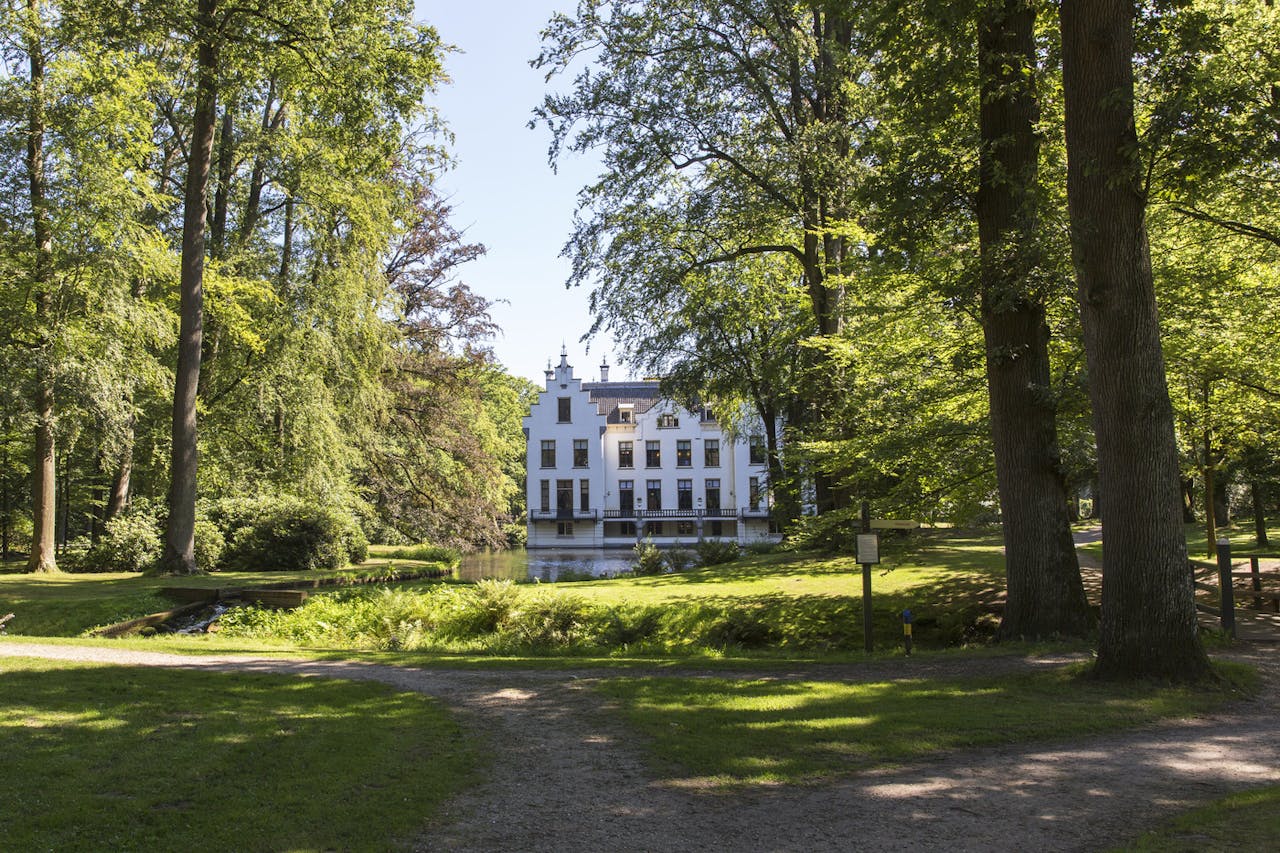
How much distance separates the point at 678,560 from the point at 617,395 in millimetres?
39523

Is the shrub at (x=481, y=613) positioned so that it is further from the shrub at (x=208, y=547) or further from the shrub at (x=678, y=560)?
the shrub at (x=208, y=547)

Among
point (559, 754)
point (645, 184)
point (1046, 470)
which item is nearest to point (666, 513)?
point (645, 184)

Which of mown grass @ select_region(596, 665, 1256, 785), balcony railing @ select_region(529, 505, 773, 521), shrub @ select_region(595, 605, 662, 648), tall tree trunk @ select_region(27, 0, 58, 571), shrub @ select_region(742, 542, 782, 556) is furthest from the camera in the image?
balcony railing @ select_region(529, 505, 773, 521)

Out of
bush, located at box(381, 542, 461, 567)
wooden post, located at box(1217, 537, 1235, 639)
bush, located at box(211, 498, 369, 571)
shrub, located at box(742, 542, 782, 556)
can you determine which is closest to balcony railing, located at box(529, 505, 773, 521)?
bush, located at box(381, 542, 461, 567)

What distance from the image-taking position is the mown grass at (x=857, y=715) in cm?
671

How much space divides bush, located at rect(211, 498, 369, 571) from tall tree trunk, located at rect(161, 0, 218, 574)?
186 inches

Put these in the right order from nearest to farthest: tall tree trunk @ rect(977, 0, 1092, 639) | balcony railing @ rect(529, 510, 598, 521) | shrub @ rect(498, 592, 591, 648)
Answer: tall tree trunk @ rect(977, 0, 1092, 639) → shrub @ rect(498, 592, 591, 648) → balcony railing @ rect(529, 510, 598, 521)

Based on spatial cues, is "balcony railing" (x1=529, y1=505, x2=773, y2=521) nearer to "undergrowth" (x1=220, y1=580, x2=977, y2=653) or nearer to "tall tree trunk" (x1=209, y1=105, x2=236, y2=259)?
"tall tree trunk" (x1=209, y1=105, x2=236, y2=259)

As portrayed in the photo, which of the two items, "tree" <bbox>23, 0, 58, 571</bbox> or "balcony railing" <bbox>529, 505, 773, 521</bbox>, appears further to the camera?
"balcony railing" <bbox>529, 505, 773, 521</bbox>

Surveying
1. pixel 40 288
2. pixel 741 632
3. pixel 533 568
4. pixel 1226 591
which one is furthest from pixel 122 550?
pixel 1226 591

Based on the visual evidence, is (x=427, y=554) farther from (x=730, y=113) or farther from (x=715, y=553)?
(x=730, y=113)

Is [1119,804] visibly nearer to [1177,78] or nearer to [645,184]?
[1177,78]

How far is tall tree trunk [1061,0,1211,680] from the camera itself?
361 inches

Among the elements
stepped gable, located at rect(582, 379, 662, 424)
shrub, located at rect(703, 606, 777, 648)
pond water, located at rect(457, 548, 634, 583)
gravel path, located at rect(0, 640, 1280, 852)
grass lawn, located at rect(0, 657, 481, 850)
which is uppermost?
stepped gable, located at rect(582, 379, 662, 424)
